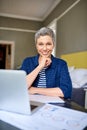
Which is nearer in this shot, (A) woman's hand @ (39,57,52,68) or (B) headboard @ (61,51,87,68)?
(A) woman's hand @ (39,57,52,68)

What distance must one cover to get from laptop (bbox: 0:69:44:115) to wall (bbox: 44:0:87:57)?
2995mm

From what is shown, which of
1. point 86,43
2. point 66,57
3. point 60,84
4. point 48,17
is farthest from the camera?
point 48,17

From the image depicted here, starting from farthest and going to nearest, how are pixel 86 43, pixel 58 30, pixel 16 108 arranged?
pixel 58 30 → pixel 86 43 → pixel 16 108

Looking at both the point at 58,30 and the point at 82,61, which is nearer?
the point at 82,61

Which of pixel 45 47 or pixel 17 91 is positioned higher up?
pixel 45 47

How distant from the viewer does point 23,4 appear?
5.71 meters

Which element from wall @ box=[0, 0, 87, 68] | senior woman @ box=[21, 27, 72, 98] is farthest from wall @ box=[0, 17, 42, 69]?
senior woman @ box=[21, 27, 72, 98]

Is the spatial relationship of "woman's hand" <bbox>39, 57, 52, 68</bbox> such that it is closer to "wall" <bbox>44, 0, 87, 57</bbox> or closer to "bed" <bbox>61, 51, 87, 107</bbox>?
"bed" <bbox>61, 51, 87, 107</bbox>

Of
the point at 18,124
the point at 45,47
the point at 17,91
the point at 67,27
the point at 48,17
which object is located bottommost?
the point at 18,124

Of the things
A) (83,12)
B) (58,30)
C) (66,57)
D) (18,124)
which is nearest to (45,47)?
(18,124)

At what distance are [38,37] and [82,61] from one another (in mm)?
2238

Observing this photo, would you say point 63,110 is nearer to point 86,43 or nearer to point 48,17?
point 86,43

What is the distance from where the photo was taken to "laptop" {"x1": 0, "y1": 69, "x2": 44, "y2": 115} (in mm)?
822

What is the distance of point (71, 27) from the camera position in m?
4.42
